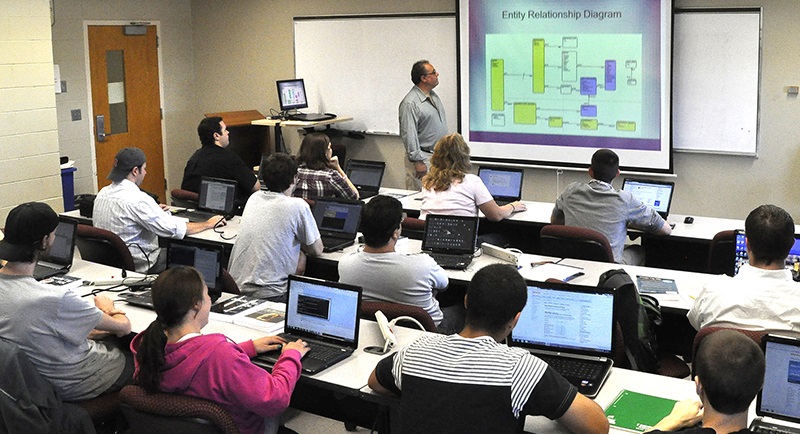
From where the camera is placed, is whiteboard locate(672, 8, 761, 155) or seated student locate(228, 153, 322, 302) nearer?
seated student locate(228, 153, 322, 302)

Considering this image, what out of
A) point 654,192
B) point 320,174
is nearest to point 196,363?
point 320,174

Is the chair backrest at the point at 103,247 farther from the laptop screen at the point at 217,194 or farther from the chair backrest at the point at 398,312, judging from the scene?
the chair backrest at the point at 398,312

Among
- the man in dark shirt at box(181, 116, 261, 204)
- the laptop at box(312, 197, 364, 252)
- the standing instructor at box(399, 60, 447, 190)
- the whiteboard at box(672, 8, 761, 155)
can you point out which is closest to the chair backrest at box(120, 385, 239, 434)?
the laptop at box(312, 197, 364, 252)

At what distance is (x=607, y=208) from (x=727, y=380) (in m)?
3.34

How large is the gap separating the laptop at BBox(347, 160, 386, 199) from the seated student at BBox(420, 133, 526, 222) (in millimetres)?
1273

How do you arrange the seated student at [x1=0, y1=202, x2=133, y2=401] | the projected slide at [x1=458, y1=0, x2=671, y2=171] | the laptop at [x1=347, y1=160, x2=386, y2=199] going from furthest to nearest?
the projected slide at [x1=458, y1=0, x2=671, y2=171] → the laptop at [x1=347, y1=160, x2=386, y2=199] → the seated student at [x1=0, y1=202, x2=133, y2=401]

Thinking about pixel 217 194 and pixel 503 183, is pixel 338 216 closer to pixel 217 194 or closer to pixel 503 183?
pixel 217 194

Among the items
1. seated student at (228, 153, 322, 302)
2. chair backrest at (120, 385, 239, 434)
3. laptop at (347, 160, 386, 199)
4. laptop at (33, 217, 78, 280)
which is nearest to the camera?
chair backrest at (120, 385, 239, 434)

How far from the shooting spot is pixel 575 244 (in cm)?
544

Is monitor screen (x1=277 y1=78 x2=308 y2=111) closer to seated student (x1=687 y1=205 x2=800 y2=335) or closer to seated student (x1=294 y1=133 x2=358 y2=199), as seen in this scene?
seated student (x1=294 y1=133 x2=358 y2=199)

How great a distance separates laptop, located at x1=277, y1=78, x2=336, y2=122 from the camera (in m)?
9.47

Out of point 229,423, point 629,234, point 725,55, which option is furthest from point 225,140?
point 229,423

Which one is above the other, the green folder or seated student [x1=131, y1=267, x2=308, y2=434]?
seated student [x1=131, y1=267, x2=308, y2=434]

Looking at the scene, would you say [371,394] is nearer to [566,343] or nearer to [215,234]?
[566,343]
